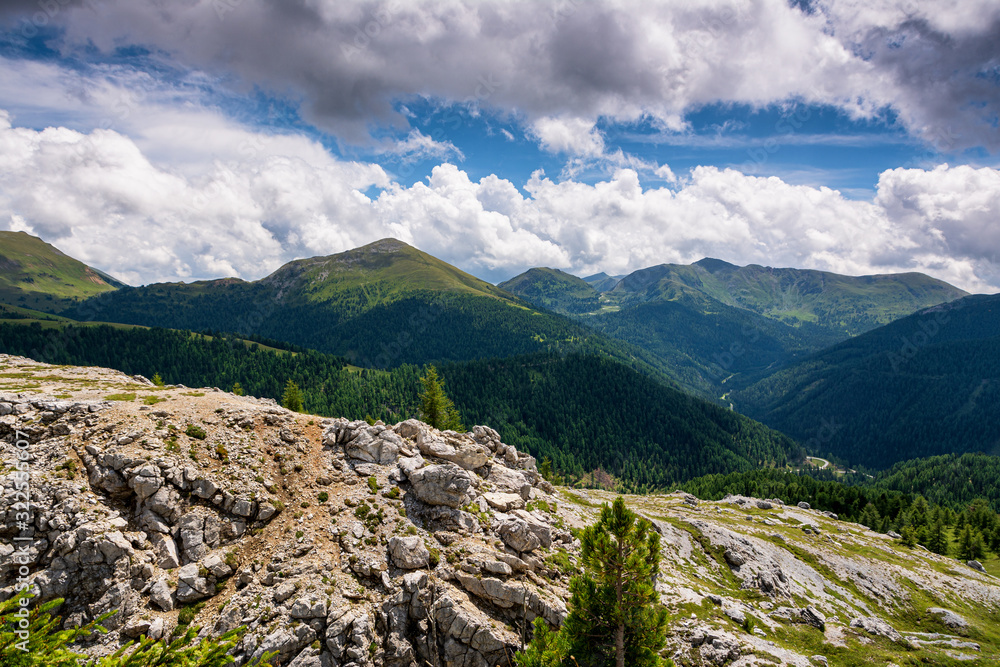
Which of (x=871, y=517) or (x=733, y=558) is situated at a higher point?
(x=733, y=558)

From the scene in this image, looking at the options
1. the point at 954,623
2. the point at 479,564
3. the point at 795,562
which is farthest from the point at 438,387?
the point at 954,623

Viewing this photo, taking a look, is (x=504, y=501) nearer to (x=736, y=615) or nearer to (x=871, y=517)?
(x=736, y=615)

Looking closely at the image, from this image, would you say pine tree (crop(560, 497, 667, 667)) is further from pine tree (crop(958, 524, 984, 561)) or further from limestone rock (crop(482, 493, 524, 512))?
pine tree (crop(958, 524, 984, 561))

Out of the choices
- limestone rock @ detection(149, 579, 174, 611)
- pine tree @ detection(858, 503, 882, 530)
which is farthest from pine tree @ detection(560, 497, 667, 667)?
pine tree @ detection(858, 503, 882, 530)

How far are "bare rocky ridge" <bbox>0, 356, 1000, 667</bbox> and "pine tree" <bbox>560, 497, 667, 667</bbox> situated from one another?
465 centimetres

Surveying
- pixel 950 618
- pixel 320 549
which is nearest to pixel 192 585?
pixel 320 549

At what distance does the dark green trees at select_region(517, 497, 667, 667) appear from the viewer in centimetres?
2841

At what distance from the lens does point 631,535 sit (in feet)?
94.4

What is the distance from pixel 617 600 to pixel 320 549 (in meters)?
23.6

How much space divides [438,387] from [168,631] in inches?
2368

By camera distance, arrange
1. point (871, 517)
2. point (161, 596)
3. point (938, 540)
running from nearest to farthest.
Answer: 1. point (161, 596)
2. point (938, 540)
3. point (871, 517)

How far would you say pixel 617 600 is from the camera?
28734 mm

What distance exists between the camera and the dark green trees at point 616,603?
28.4 meters

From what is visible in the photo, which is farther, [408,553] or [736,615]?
[736,615]
